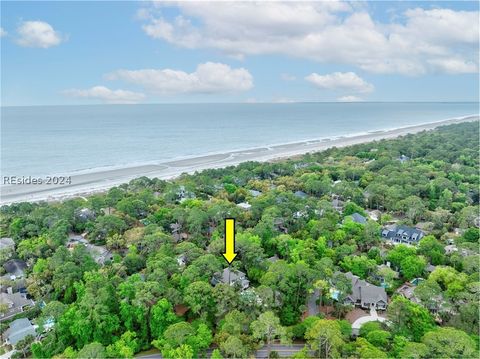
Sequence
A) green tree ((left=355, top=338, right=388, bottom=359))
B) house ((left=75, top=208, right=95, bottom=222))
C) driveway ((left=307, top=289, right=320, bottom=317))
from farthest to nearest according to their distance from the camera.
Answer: house ((left=75, top=208, right=95, bottom=222)) < driveway ((left=307, top=289, right=320, bottom=317)) < green tree ((left=355, top=338, right=388, bottom=359))

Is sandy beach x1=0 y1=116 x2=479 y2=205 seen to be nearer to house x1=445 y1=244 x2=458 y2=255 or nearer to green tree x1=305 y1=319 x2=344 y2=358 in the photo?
house x1=445 y1=244 x2=458 y2=255

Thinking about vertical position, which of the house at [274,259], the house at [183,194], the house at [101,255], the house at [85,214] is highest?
the house at [183,194]

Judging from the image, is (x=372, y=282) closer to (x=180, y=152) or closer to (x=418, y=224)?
(x=418, y=224)

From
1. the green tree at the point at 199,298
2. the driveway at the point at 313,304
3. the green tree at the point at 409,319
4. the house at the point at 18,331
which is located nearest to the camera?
A: the green tree at the point at 409,319

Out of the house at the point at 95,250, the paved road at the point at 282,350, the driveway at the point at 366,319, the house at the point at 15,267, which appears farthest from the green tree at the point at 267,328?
the house at the point at 15,267

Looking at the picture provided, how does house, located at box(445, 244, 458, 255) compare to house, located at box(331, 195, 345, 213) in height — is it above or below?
below

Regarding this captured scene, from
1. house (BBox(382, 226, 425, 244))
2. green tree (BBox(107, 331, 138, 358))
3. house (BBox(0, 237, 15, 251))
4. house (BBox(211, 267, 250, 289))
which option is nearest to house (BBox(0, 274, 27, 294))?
house (BBox(0, 237, 15, 251))

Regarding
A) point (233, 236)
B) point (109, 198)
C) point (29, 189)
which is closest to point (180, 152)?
point (29, 189)

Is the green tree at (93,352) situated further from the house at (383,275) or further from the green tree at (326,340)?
the house at (383,275)
